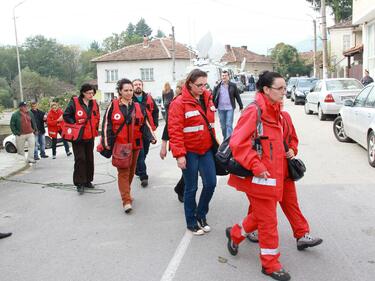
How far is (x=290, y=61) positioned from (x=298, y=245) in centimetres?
6596

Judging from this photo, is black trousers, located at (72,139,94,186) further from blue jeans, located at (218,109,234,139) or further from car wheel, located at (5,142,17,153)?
car wheel, located at (5,142,17,153)

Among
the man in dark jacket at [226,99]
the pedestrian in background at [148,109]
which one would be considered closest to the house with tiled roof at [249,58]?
the man in dark jacket at [226,99]

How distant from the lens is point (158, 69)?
177 feet

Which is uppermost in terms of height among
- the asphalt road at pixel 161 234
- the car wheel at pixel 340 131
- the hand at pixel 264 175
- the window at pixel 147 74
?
the window at pixel 147 74

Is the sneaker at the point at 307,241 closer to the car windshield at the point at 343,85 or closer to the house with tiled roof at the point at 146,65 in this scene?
the car windshield at the point at 343,85

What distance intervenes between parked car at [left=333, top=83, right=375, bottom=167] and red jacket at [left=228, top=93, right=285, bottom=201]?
5.21 meters

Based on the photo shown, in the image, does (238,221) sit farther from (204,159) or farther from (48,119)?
(48,119)

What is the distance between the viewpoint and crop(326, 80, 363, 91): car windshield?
1612 cm

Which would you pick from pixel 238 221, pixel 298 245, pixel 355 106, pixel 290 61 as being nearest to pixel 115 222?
pixel 238 221

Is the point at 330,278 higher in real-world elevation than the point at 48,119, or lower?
lower

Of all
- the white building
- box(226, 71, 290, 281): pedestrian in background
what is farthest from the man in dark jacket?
the white building

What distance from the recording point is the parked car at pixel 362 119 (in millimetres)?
8680

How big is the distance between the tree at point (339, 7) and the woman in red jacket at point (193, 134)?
55883 millimetres

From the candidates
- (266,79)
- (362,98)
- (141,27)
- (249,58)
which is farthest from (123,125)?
(141,27)
